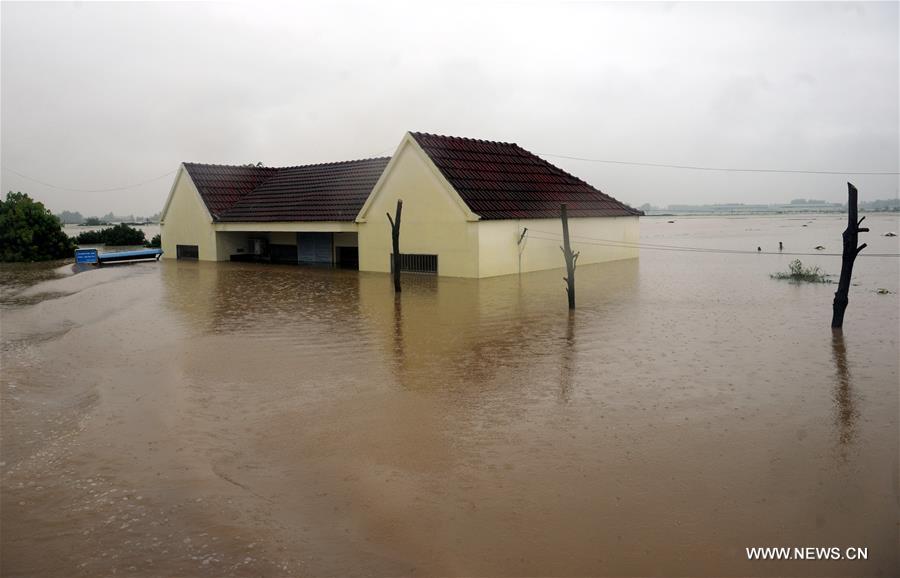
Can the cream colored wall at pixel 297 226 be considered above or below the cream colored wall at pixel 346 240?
above

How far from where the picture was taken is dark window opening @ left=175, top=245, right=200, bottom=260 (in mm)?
40500

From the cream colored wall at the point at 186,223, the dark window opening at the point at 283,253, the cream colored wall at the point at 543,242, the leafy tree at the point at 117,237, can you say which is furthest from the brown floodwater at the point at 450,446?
the leafy tree at the point at 117,237

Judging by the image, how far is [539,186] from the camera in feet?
104

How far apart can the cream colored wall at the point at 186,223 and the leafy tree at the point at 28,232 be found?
8.32 m

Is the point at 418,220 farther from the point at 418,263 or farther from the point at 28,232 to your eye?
the point at 28,232

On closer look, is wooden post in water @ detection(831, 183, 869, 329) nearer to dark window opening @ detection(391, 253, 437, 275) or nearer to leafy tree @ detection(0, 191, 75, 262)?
dark window opening @ detection(391, 253, 437, 275)

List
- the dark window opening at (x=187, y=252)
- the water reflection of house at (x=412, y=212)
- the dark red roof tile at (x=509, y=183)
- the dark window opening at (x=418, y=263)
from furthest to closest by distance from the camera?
1. the dark window opening at (x=187, y=252)
2. the dark window opening at (x=418, y=263)
3. the dark red roof tile at (x=509, y=183)
4. the water reflection of house at (x=412, y=212)

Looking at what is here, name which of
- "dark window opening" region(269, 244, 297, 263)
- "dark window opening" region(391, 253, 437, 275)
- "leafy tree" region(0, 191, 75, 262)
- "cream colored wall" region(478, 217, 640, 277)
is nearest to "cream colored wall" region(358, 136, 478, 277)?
"dark window opening" region(391, 253, 437, 275)

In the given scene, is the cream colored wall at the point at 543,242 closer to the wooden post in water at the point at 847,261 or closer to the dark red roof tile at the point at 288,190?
the dark red roof tile at the point at 288,190

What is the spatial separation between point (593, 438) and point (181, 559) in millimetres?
4935

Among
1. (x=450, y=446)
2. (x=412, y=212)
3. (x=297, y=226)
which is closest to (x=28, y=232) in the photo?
(x=297, y=226)

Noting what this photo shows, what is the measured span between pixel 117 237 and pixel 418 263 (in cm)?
3913

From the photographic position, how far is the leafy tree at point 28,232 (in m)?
42.0

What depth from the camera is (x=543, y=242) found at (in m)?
29.1
